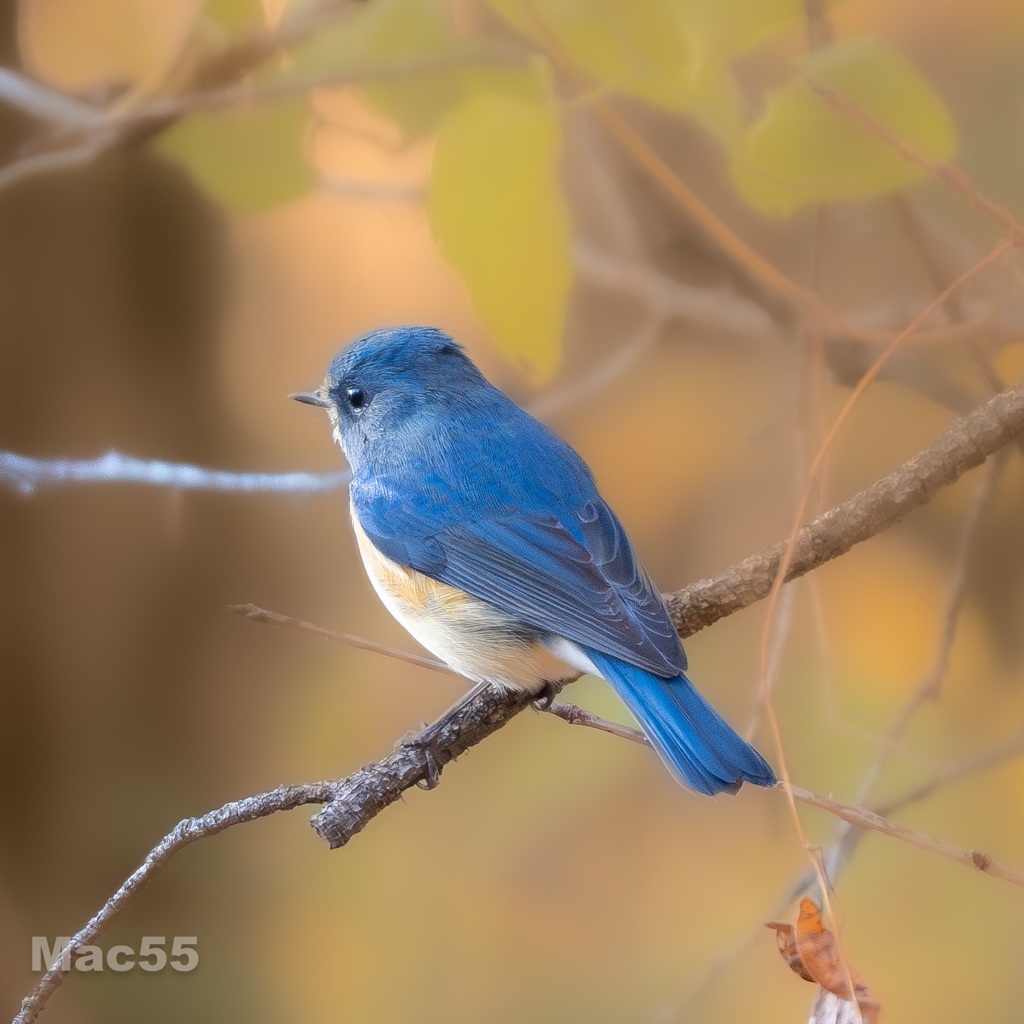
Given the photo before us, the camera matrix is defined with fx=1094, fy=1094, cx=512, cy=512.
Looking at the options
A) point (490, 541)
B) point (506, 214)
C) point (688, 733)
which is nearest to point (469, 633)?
point (490, 541)

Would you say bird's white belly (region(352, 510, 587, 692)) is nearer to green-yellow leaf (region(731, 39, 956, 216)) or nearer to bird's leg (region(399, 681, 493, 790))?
bird's leg (region(399, 681, 493, 790))

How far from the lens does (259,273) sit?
1.05m

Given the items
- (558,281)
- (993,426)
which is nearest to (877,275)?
(993,426)

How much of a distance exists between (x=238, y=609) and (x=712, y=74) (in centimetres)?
60

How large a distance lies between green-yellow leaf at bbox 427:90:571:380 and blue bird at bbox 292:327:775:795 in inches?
3.3

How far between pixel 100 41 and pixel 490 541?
0.62 m

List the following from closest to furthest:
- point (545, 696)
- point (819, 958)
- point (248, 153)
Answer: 1. point (819, 958)
2. point (545, 696)
3. point (248, 153)

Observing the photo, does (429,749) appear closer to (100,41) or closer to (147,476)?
(147,476)

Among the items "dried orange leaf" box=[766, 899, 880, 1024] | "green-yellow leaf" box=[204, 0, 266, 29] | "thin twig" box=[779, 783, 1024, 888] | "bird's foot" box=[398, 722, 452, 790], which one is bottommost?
"dried orange leaf" box=[766, 899, 880, 1024]

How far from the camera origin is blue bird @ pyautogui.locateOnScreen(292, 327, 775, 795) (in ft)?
2.53

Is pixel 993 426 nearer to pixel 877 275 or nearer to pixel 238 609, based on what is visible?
pixel 877 275

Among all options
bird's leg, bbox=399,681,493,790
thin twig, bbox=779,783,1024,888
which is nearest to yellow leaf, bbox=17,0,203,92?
bird's leg, bbox=399,681,493,790

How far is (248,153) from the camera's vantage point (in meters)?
1.03

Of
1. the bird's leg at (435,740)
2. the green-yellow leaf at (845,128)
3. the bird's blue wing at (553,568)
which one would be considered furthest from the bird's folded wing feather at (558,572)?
the green-yellow leaf at (845,128)
